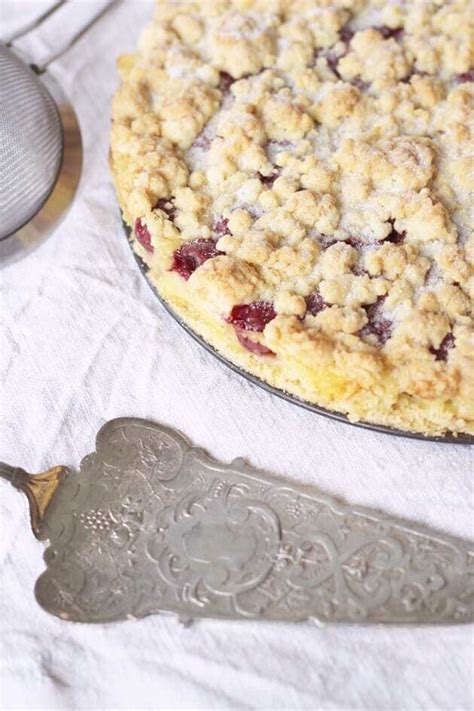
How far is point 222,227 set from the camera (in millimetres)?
1749

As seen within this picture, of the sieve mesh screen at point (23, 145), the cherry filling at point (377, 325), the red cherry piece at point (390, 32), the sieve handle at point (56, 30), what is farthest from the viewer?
the sieve handle at point (56, 30)

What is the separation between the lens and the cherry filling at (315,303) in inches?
63.7

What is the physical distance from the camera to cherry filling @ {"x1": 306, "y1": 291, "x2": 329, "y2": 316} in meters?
1.62

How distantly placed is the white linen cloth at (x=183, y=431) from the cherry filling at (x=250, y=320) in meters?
0.20

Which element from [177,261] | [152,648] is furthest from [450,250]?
[152,648]

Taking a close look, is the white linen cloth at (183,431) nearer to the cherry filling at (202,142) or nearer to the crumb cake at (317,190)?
the crumb cake at (317,190)

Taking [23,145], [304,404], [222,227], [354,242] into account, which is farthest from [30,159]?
[304,404]

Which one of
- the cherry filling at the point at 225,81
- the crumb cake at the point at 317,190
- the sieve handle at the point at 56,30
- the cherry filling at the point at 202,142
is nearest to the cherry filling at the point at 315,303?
the crumb cake at the point at 317,190

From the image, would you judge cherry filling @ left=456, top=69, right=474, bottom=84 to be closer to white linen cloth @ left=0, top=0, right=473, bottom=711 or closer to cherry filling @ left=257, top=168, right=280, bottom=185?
cherry filling @ left=257, top=168, right=280, bottom=185

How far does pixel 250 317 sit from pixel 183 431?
297mm

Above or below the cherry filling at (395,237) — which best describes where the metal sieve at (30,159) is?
above

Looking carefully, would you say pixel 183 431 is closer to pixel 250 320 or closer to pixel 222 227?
pixel 250 320

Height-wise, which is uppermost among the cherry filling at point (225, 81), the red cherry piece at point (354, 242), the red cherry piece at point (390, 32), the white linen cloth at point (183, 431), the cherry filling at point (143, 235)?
the cherry filling at point (225, 81)

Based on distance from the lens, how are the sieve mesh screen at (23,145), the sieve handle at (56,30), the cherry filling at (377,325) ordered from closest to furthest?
1. the cherry filling at (377,325)
2. the sieve mesh screen at (23,145)
3. the sieve handle at (56,30)
